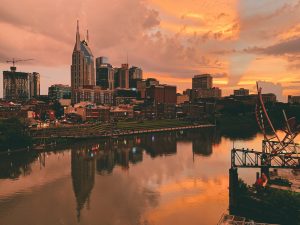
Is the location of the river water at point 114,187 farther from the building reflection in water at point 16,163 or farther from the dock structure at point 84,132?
the dock structure at point 84,132

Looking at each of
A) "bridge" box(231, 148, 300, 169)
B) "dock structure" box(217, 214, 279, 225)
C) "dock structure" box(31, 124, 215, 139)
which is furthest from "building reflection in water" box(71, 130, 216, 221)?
"bridge" box(231, 148, 300, 169)

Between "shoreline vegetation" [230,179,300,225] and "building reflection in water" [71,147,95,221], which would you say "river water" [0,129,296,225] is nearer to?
Answer: "building reflection in water" [71,147,95,221]

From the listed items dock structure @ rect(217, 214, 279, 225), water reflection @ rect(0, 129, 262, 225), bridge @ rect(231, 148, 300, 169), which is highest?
bridge @ rect(231, 148, 300, 169)

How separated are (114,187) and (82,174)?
14928mm

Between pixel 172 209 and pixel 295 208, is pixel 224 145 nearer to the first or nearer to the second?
pixel 172 209

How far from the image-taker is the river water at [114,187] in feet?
167

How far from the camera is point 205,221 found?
4797cm

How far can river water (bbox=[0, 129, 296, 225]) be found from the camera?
50.9 m

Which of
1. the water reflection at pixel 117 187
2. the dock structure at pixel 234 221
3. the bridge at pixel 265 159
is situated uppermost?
the bridge at pixel 265 159

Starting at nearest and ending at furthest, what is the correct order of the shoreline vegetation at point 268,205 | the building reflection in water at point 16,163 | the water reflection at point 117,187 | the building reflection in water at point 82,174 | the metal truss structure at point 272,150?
the shoreline vegetation at point 268,205 < the water reflection at point 117,187 < the metal truss structure at point 272,150 < the building reflection in water at point 82,174 < the building reflection in water at point 16,163

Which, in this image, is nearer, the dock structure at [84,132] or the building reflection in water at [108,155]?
the building reflection in water at [108,155]

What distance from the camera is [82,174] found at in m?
80.1

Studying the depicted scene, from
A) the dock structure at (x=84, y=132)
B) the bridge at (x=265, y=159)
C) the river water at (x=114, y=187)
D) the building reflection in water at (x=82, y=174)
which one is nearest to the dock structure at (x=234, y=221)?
the river water at (x=114, y=187)

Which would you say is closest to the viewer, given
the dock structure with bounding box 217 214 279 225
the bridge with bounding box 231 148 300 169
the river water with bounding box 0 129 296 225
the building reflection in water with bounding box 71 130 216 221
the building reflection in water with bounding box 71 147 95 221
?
the dock structure with bounding box 217 214 279 225
